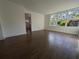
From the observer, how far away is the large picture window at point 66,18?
808cm

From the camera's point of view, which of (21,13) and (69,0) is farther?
(21,13)

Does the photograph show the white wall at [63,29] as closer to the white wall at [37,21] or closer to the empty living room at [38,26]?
the empty living room at [38,26]

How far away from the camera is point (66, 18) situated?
880cm

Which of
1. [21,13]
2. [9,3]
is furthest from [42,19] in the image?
[9,3]

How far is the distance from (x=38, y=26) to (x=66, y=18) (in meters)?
3.12

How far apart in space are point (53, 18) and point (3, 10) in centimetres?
590

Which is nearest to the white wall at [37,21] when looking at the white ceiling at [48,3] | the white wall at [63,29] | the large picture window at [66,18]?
the white wall at [63,29]

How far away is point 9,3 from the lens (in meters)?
6.05

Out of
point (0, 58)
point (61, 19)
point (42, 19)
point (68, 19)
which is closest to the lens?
point (0, 58)

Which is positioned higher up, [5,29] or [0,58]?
[5,29]

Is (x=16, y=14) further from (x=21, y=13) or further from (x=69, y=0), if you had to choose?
(x=69, y=0)

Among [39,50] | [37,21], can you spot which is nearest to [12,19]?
[39,50]

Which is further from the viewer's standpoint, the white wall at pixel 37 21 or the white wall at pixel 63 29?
the white wall at pixel 37 21

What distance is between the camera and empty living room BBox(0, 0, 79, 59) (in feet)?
12.3
